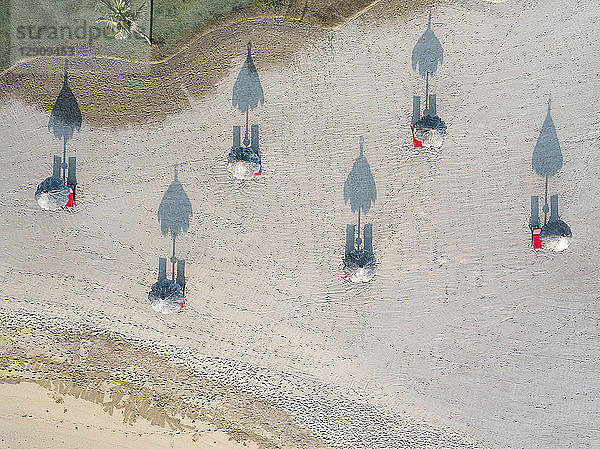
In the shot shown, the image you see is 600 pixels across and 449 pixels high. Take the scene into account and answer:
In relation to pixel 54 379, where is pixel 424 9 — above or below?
above

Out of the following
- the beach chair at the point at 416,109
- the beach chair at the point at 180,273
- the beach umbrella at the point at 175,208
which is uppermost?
the beach chair at the point at 416,109

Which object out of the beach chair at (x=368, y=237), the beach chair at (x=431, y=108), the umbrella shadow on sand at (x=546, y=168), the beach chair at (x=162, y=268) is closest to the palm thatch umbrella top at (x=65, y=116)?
the beach chair at (x=162, y=268)

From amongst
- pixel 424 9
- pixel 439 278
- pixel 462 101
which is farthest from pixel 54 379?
pixel 424 9

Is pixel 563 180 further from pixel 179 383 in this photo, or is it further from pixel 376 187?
pixel 179 383

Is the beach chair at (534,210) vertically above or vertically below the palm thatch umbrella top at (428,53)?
below

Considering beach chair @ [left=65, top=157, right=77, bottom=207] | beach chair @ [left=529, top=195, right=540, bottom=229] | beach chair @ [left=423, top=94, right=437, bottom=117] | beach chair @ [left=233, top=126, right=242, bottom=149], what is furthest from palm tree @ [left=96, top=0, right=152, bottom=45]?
beach chair @ [left=529, top=195, right=540, bottom=229]

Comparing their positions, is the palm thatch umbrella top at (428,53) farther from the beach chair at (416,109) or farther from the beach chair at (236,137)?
the beach chair at (236,137)

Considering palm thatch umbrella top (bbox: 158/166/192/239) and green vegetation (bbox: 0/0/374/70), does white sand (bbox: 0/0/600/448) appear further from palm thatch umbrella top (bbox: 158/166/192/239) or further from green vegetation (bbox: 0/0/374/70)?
green vegetation (bbox: 0/0/374/70)
